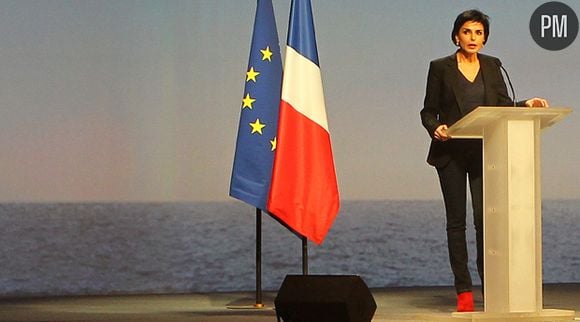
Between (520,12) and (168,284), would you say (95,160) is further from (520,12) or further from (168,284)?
(520,12)

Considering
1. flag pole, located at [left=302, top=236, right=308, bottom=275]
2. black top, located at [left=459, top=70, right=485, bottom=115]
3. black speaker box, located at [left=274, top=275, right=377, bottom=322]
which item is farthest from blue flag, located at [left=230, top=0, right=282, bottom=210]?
black speaker box, located at [left=274, top=275, right=377, bottom=322]

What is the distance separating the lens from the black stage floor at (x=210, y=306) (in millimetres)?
3881

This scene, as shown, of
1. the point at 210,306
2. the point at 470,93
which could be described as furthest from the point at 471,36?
the point at 210,306

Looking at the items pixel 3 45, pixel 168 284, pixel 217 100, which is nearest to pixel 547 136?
pixel 217 100

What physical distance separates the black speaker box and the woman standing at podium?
146 cm

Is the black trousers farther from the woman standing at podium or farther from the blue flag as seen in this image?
the blue flag

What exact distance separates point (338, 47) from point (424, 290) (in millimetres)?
1278

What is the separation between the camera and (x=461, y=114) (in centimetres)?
383

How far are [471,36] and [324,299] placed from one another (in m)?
1.69

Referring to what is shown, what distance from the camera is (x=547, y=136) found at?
18.1 feet

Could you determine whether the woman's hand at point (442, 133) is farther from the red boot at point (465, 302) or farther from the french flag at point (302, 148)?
the french flag at point (302, 148)

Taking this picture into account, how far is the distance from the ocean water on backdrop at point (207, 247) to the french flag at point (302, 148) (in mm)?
970

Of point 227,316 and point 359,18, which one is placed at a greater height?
point 359,18

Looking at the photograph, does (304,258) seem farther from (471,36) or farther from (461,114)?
(471,36)
